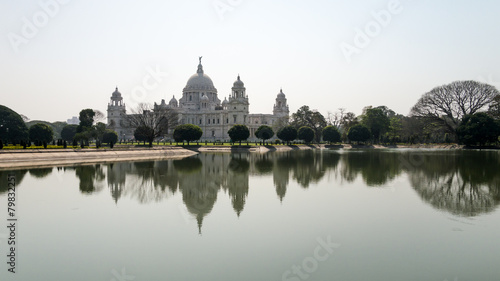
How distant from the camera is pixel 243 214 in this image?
14703 mm

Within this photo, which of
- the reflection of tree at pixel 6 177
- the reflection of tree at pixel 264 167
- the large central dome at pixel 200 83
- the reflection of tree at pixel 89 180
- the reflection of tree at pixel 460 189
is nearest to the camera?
the reflection of tree at pixel 460 189

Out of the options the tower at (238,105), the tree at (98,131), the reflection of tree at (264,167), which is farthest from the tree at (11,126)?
the tower at (238,105)

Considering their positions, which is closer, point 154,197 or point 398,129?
point 154,197

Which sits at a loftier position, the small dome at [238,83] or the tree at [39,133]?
the small dome at [238,83]

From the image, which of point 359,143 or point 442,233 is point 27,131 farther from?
point 442,233

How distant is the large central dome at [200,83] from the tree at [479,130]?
70.6 m

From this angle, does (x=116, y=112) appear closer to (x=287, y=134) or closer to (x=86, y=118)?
(x=86, y=118)

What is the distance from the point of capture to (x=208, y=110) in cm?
11075

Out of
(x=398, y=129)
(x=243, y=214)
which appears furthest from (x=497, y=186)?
A: (x=398, y=129)

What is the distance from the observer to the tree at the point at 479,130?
202ft

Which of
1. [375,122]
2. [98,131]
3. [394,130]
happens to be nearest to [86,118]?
[98,131]

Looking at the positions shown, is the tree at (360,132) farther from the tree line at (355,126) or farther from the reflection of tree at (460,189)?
the reflection of tree at (460,189)

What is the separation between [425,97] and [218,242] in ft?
246

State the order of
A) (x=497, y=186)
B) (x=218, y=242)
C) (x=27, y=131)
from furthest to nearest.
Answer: (x=27, y=131) → (x=497, y=186) → (x=218, y=242)
